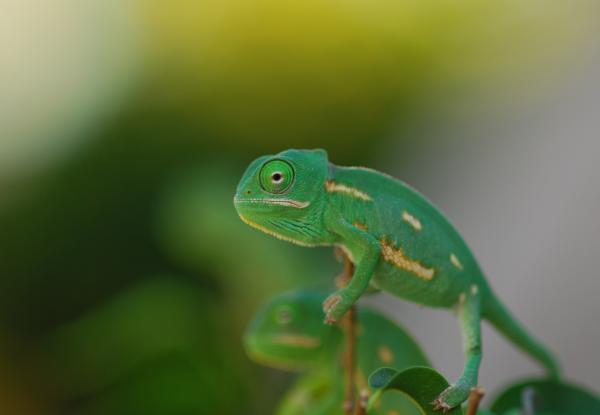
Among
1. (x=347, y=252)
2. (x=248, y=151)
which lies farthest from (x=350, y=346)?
(x=248, y=151)

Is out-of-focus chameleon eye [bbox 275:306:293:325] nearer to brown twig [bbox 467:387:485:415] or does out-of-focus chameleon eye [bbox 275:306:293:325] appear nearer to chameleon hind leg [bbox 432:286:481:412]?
chameleon hind leg [bbox 432:286:481:412]

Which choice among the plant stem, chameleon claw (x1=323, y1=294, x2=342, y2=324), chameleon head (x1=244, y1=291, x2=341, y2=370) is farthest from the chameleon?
chameleon claw (x1=323, y1=294, x2=342, y2=324)

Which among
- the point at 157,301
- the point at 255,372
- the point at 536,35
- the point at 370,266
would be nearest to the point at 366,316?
the point at 370,266

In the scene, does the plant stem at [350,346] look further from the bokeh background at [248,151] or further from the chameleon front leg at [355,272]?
the bokeh background at [248,151]

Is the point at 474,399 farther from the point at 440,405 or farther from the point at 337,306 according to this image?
the point at 337,306

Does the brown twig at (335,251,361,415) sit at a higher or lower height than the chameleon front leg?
lower

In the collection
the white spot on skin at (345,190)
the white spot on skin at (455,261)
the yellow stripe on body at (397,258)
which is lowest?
the yellow stripe on body at (397,258)

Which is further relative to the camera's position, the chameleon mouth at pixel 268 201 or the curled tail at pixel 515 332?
the curled tail at pixel 515 332

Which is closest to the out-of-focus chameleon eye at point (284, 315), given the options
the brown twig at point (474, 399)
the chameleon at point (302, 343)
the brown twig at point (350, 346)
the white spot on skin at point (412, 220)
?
the chameleon at point (302, 343)
